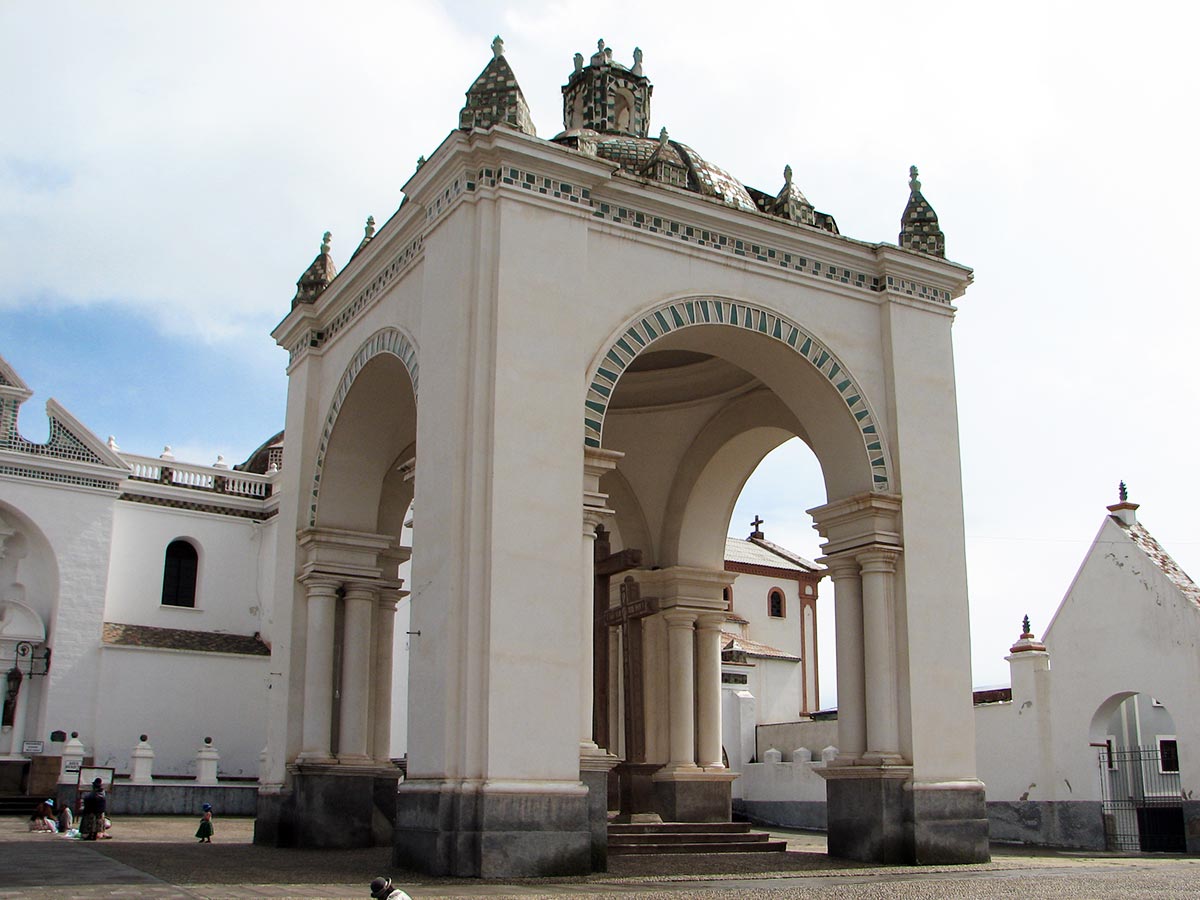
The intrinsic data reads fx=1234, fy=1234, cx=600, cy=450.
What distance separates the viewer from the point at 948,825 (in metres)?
9.75

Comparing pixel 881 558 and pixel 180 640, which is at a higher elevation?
pixel 180 640

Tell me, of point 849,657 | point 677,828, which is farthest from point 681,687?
point 849,657

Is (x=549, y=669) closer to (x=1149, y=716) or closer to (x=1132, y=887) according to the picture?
(x=1132, y=887)

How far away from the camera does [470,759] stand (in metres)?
8.02

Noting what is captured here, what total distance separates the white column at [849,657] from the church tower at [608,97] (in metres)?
5.70

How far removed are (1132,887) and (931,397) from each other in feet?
14.5

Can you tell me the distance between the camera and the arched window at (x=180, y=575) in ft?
79.8

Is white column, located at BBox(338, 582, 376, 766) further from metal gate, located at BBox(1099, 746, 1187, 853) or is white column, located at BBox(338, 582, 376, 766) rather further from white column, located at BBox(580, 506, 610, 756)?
metal gate, located at BBox(1099, 746, 1187, 853)

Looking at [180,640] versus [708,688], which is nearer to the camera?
[708,688]

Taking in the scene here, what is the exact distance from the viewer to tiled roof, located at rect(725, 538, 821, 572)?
1298 inches

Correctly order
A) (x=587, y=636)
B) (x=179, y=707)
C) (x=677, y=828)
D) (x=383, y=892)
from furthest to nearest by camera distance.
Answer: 1. (x=179, y=707)
2. (x=677, y=828)
3. (x=587, y=636)
4. (x=383, y=892)

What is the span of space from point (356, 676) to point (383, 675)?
0.56 metres

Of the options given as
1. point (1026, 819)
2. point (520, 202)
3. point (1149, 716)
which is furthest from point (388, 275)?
point (1149, 716)

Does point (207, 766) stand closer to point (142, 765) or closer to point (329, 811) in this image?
point (142, 765)
